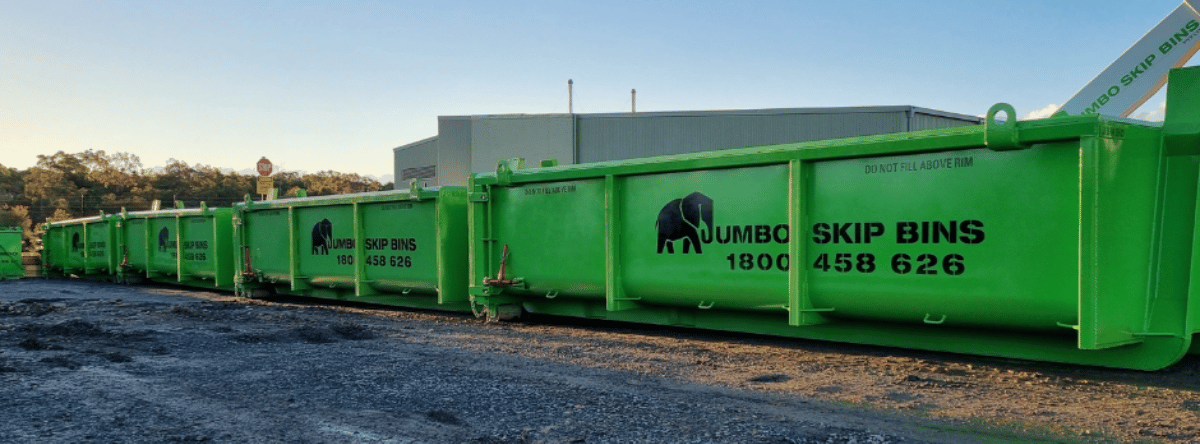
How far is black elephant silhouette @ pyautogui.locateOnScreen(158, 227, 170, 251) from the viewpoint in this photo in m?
18.4

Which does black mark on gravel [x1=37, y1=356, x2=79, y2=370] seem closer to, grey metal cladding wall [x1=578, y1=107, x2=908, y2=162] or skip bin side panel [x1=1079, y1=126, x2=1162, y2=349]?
skip bin side panel [x1=1079, y1=126, x2=1162, y2=349]

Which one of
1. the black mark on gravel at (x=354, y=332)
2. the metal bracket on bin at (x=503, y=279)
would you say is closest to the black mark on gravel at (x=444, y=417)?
the black mark on gravel at (x=354, y=332)

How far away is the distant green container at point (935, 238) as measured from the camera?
5289 millimetres

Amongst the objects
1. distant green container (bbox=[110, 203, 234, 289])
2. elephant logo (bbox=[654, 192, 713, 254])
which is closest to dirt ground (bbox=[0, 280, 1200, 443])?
elephant logo (bbox=[654, 192, 713, 254])

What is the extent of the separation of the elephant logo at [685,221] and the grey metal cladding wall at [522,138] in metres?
21.5

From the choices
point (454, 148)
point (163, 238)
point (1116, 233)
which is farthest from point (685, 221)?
point (454, 148)

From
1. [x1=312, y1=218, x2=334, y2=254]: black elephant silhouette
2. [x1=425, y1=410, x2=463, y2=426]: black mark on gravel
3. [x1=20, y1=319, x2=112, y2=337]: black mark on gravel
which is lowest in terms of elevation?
[x1=20, y1=319, x2=112, y2=337]: black mark on gravel

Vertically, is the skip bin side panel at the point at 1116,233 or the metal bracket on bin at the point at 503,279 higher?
the skip bin side panel at the point at 1116,233

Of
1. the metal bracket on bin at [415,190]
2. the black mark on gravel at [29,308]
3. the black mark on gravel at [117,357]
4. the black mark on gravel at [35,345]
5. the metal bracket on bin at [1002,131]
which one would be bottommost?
the black mark on gravel at [29,308]

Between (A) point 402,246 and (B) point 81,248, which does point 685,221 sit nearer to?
(A) point 402,246

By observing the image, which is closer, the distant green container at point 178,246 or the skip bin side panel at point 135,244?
the distant green container at point 178,246

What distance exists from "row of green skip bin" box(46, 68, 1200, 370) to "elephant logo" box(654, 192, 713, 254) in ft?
0.05

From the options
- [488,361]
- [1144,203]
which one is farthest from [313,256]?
[1144,203]

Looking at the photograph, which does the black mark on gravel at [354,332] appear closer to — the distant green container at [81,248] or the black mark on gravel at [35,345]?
the black mark on gravel at [35,345]
